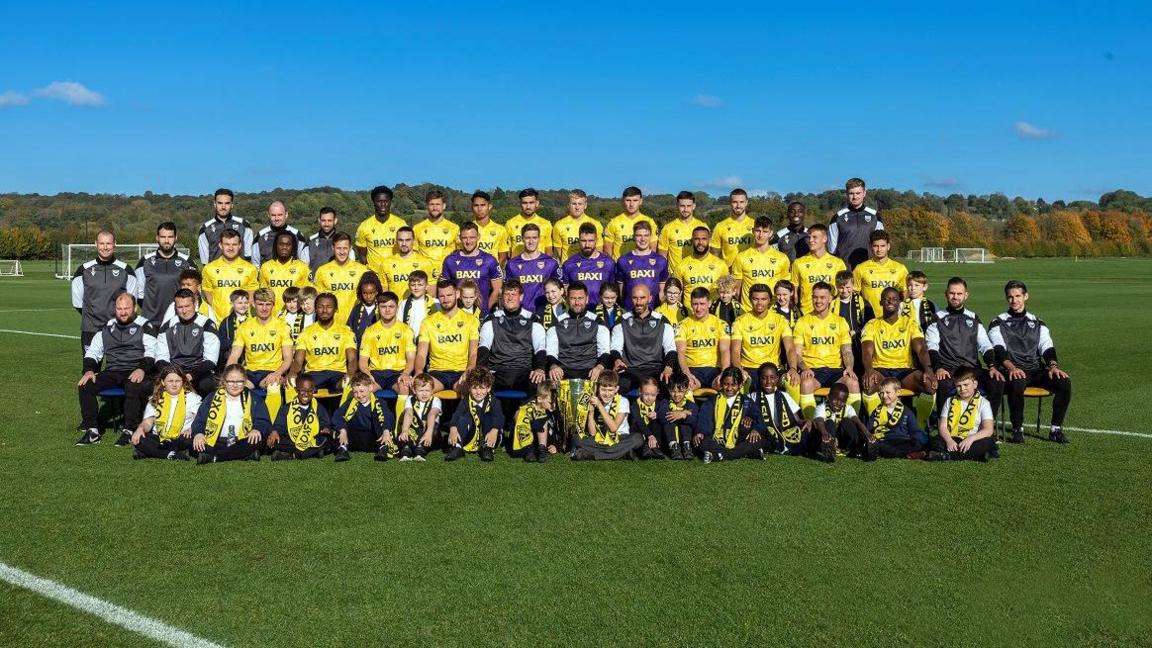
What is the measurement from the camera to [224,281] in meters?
9.41

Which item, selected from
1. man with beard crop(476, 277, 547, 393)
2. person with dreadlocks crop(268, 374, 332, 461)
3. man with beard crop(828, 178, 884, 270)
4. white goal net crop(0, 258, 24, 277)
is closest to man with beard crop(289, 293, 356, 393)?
person with dreadlocks crop(268, 374, 332, 461)

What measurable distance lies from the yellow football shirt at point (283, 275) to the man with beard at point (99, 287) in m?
1.27

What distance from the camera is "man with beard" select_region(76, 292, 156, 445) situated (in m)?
8.00

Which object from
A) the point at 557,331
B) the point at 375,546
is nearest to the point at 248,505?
the point at 375,546

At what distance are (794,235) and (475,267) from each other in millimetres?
3464

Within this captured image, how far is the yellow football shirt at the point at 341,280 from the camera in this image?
9312mm

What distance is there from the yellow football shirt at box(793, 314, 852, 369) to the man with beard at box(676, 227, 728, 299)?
126 cm

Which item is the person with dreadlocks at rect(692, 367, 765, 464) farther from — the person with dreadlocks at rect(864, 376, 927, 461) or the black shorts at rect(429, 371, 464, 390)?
the black shorts at rect(429, 371, 464, 390)

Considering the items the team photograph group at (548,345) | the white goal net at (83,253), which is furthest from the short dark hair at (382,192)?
the white goal net at (83,253)

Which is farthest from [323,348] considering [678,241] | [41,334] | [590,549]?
[41,334]

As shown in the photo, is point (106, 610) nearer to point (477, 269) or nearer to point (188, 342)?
point (188, 342)

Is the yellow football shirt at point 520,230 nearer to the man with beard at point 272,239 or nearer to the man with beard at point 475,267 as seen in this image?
the man with beard at point 475,267

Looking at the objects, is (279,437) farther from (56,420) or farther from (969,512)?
(969,512)

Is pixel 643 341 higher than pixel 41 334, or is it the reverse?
pixel 643 341
